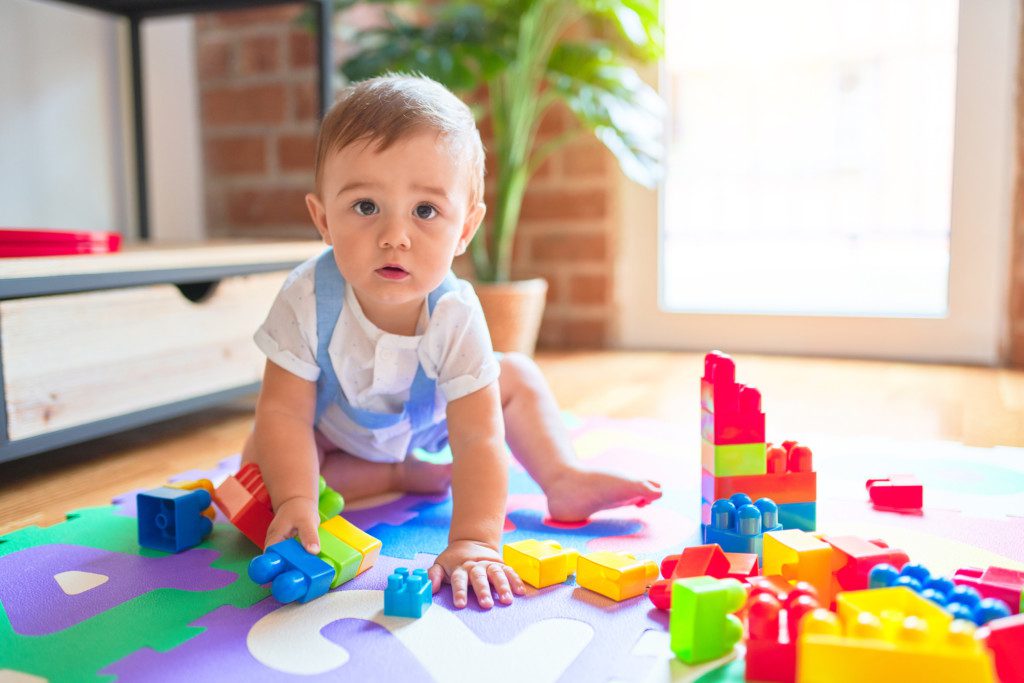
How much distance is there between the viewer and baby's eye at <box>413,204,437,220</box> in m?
0.80

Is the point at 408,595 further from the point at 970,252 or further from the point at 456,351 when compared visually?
the point at 970,252

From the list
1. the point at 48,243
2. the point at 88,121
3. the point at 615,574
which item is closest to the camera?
the point at 615,574

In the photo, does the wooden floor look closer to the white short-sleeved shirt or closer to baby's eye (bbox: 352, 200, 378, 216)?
the white short-sleeved shirt

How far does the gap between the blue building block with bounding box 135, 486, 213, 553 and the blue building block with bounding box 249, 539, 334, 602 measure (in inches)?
5.6

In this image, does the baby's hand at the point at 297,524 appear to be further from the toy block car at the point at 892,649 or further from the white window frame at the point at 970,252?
the white window frame at the point at 970,252

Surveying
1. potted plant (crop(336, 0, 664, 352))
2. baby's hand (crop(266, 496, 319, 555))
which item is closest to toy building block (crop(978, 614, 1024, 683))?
baby's hand (crop(266, 496, 319, 555))

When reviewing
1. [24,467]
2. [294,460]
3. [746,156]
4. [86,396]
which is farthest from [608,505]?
[746,156]

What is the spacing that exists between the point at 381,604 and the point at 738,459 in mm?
340

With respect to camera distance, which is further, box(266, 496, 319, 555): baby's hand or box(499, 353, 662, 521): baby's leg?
box(499, 353, 662, 521): baby's leg

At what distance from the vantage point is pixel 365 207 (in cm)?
80

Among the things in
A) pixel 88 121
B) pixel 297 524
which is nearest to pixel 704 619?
pixel 297 524

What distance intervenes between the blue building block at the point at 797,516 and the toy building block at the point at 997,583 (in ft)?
0.50

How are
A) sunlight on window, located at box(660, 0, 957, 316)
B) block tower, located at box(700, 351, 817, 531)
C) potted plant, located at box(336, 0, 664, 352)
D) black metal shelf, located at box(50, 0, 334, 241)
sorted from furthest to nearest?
sunlight on window, located at box(660, 0, 957, 316), potted plant, located at box(336, 0, 664, 352), black metal shelf, located at box(50, 0, 334, 241), block tower, located at box(700, 351, 817, 531)

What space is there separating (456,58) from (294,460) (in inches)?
42.8
